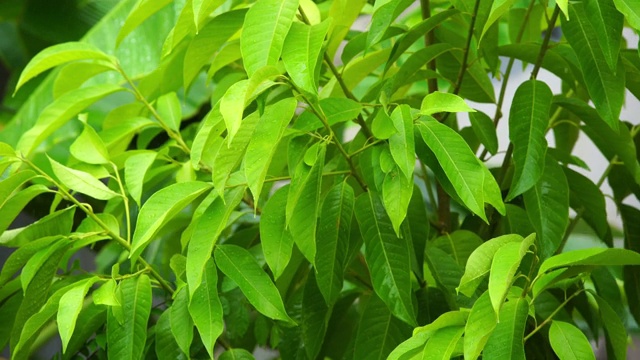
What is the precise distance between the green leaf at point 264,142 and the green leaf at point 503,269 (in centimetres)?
16

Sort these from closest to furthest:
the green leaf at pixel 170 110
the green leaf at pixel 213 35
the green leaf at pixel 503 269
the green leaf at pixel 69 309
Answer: the green leaf at pixel 503 269
the green leaf at pixel 69 309
the green leaf at pixel 213 35
the green leaf at pixel 170 110

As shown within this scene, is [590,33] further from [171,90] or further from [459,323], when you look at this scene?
[171,90]

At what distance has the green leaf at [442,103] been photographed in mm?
592

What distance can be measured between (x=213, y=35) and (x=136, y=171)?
145 millimetres

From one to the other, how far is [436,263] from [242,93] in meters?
0.31

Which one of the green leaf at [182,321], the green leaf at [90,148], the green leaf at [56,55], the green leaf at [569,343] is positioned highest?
the green leaf at [56,55]

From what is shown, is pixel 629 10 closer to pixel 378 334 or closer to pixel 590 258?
pixel 590 258

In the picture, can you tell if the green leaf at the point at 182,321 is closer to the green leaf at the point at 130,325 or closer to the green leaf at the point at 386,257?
the green leaf at the point at 130,325

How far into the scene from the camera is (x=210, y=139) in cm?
62

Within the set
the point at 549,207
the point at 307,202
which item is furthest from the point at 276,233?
the point at 549,207

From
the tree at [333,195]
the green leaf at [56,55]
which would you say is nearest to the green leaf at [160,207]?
the tree at [333,195]

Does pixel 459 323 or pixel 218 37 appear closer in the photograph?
pixel 459 323

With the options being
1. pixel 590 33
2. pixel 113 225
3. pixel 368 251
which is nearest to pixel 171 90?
pixel 113 225

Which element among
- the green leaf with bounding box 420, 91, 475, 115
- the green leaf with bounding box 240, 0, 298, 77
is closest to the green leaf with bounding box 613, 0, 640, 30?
the green leaf with bounding box 420, 91, 475, 115
